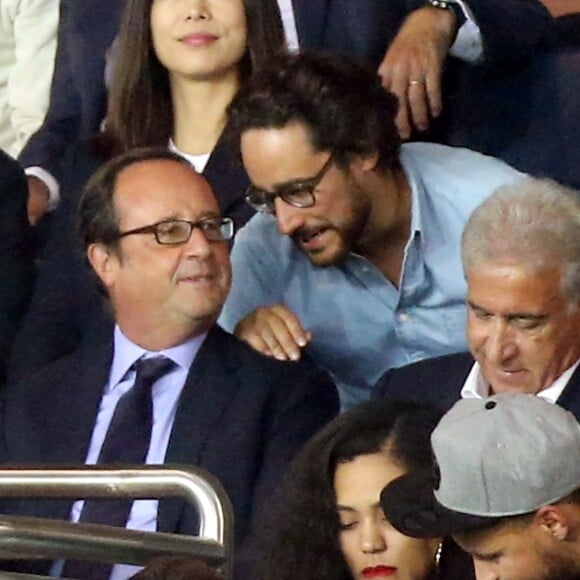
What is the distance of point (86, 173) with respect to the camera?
7.50ft

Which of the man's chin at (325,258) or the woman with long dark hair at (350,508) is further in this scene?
the man's chin at (325,258)

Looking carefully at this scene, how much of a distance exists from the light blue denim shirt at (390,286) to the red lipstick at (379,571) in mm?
524

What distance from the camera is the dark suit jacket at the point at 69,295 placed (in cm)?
206

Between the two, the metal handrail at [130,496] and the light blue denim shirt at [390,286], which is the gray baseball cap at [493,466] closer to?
the metal handrail at [130,496]

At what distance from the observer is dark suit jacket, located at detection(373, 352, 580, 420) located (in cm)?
176

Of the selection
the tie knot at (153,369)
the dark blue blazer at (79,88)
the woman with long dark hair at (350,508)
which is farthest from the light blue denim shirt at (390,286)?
the dark blue blazer at (79,88)

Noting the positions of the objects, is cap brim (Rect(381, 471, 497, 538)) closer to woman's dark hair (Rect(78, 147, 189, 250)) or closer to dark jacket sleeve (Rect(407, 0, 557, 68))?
woman's dark hair (Rect(78, 147, 189, 250))

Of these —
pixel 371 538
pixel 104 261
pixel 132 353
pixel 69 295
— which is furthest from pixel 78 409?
pixel 371 538

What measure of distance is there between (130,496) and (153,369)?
780 millimetres

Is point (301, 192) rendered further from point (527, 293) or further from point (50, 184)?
point (50, 184)

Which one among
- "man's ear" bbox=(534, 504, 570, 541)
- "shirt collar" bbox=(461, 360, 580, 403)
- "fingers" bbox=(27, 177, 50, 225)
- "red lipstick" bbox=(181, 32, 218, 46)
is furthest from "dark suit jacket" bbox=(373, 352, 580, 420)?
"fingers" bbox=(27, 177, 50, 225)

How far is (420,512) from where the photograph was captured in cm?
133

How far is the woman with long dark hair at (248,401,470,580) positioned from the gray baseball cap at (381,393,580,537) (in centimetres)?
13

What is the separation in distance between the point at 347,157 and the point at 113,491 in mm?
948
